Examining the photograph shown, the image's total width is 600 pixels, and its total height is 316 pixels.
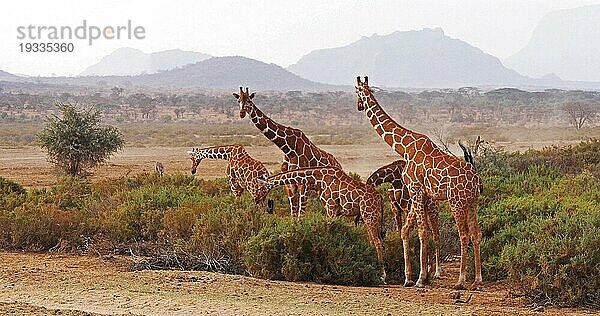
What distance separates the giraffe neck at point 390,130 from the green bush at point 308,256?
4.66ft

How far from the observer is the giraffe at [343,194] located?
12.3m

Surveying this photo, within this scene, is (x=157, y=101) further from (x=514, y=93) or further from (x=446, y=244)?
(x=446, y=244)

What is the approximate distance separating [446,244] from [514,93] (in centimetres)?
9539

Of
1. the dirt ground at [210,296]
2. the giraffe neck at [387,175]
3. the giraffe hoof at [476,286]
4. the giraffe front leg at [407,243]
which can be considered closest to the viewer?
the dirt ground at [210,296]

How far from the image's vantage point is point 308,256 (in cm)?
1178

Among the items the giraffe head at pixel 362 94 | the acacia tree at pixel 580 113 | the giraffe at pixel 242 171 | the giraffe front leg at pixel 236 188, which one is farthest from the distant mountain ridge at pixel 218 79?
the giraffe head at pixel 362 94

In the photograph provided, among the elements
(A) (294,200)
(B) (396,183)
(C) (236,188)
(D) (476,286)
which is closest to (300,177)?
(A) (294,200)

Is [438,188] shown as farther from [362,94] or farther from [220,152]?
[220,152]

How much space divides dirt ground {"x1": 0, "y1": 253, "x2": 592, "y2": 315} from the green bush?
10.9 inches

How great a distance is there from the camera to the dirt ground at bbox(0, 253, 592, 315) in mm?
9625

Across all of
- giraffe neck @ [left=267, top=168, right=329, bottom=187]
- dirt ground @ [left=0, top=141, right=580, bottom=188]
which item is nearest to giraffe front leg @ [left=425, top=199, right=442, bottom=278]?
giraffe neck @ [left=267, top=168, right=329, bottom=187]

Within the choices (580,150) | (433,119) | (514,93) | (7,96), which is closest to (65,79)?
(7,96)

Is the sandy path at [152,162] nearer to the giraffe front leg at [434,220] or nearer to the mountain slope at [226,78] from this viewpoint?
the giraffe front leg at [434,220]

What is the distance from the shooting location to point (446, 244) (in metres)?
14.4
